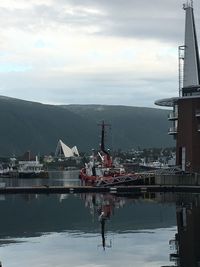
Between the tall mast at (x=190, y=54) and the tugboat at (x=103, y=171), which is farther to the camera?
the tall mast at (x=190, y=54)

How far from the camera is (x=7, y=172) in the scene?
18962cm

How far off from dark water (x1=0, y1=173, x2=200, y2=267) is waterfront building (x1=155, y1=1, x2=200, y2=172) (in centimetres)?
1834

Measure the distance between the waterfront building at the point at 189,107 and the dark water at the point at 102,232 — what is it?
18338mm

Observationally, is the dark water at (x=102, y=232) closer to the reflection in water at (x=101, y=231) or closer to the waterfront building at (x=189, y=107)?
the reflection in water at (x=101, y=231)

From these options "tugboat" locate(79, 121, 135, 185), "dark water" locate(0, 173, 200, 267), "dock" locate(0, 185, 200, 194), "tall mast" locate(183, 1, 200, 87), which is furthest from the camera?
"tall mast" locate(183, 1, 200, 87)

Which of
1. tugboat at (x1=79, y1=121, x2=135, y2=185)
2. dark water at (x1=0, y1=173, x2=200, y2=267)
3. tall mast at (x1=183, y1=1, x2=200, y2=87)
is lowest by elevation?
dark water at (x1=0, y1=173, x2=200, y2=267)

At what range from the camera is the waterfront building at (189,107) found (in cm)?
9238

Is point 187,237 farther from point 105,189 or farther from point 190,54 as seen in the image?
point 190,54

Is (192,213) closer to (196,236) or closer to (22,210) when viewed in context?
(196,236)

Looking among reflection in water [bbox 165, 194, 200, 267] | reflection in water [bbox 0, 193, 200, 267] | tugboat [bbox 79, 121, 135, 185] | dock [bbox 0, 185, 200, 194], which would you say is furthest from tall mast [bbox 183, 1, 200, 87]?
reflection in water [bbox 165, 194, 200, 267]

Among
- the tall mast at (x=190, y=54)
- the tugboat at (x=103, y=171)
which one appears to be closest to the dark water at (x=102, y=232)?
the tugboat at (x=103, y=171)

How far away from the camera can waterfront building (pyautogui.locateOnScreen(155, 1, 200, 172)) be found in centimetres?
9238

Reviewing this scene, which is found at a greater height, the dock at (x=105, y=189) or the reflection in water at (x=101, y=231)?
the dock at (x=105, y=189)

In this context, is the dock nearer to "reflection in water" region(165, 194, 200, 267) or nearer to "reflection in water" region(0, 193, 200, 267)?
"reflection in water" region(0, 193, 200, 267)
